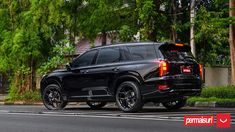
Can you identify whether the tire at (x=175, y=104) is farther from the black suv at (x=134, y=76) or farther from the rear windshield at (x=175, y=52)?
the rear windshield at (x=175, y=52)

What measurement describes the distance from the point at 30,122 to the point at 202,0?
1490cm

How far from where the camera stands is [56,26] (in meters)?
26.2

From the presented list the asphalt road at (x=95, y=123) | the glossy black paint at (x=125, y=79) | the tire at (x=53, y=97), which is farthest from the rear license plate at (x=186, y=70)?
the tire at (x=53, y=97)

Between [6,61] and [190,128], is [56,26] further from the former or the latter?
[190,128]

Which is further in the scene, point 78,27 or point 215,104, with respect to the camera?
point 78,27

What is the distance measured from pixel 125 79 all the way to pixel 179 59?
151cm

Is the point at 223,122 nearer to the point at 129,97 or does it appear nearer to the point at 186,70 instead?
the point at 186,70

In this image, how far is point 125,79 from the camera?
15188 millimetres

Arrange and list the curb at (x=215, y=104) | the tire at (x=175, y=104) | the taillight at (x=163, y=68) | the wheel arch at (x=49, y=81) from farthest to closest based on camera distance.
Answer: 1. the curb at (x=215, y=104)
2. the wheel arch at (x=49, y=81)
3. the tire at (x=175, y=104)
4. the taillight at (x=163, y=68)

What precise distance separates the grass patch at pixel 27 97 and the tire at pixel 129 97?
415 inches

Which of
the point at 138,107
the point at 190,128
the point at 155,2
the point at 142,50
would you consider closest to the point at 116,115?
the point at 138,107

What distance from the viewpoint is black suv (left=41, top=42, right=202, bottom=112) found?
1464 cm

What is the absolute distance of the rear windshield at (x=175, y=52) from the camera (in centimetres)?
1493

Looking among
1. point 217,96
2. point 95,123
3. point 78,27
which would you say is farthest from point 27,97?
point 95,123
